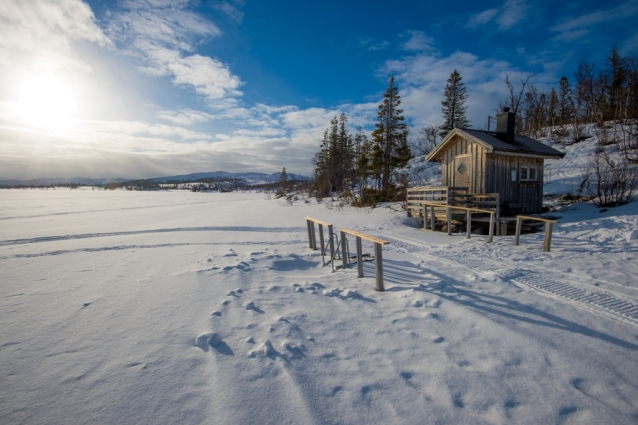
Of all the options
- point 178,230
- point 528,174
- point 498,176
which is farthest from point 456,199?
point 178,230

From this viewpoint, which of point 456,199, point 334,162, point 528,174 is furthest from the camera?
point 334,162

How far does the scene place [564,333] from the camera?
3740 millimetres

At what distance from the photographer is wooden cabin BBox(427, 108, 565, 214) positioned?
13.9 metres

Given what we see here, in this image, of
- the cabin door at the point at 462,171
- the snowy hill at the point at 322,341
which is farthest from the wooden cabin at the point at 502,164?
the snowy hill at the point at 322,341

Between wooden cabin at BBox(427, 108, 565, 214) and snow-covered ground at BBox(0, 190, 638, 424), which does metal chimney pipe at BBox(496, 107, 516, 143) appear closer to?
wooden cabin at BBox(427, 108, 565, 214)

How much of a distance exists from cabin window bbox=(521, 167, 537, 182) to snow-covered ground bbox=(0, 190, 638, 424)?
851 centimetres

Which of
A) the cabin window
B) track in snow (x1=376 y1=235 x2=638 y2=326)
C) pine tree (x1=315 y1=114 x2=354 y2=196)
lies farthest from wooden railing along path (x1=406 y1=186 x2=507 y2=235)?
pine tree (x1=315 y1=114 x2=354 y2=196)

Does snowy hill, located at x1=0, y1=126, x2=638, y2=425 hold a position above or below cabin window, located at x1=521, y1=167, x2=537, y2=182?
below

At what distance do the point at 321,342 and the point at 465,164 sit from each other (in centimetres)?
1418

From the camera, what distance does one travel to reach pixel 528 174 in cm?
1481

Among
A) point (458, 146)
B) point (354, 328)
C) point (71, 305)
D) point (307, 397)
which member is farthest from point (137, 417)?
point (458, 146)

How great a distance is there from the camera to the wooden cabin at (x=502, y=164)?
13859 millimetres

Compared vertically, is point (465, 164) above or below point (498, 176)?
above

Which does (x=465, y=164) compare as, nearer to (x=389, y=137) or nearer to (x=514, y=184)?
(x=514, y=184)
